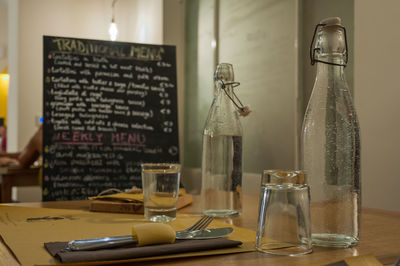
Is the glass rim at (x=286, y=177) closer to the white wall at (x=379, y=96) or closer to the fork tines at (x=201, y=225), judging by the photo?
the fork tines at (x=201, y=225)

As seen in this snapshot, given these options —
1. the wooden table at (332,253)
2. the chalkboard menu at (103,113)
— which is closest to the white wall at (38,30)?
the chalkboard menu at (103,113)

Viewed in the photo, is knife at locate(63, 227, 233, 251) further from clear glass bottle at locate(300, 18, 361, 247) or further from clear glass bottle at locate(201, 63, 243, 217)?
clear glass bottle at locate(201, 63, 243, 217)

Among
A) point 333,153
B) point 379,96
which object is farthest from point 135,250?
point 379,96

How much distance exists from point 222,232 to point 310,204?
0.43ft

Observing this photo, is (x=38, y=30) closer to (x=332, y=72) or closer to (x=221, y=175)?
(x=221, y=175)

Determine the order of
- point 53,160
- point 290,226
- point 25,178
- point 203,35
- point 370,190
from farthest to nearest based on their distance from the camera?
point 25,178, point 203,35, point 53,160, point 370,190, point 290,226

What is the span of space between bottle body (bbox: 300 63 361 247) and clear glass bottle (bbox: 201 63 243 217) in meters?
0.29

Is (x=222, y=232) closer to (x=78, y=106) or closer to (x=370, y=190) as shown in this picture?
(x=370, y=190)

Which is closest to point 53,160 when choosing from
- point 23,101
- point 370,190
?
point 370,190

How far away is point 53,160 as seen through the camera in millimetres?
1629

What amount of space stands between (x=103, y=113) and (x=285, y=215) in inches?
52.6

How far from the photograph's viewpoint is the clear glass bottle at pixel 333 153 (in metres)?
0.58

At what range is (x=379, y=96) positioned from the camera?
1.32 metres

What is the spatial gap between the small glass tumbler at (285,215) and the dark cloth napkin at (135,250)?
44 mm
